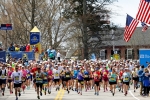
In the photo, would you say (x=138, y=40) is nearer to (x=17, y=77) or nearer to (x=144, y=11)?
(x=144, y=11)

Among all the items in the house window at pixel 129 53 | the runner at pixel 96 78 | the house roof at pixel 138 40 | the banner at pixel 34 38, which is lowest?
the runner at pixel 96 78

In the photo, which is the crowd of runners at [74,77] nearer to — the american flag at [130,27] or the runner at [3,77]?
the runner at [3,77]

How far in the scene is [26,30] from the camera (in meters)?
62.2

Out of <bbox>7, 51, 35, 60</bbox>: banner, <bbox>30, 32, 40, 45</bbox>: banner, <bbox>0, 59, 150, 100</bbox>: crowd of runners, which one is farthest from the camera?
<bbox>7, 51, 35, 60</bbox>: banner

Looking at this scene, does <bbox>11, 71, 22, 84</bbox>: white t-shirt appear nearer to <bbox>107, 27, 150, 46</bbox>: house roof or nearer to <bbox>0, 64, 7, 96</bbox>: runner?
<bbox>0, 64, 7, 96</bbox>: runner

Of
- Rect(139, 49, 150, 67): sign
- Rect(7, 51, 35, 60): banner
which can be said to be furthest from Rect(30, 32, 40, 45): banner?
Rect(139, 49, 150, 67): sign

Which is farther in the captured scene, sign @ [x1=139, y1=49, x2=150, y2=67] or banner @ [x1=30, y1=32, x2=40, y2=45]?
banner @ [x1=30, y1=32, x2=40, y2=45]

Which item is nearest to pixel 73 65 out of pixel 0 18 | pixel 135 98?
pixel 135 98

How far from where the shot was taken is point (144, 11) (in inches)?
1176

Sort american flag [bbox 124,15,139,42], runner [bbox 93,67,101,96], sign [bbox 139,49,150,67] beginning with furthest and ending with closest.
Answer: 1. sign [bbox 139,49,150,67]
2. american flag [bbox 124,15,139,42]
3. runner [bbox 93,67,101,96]

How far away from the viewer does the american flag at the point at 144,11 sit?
29609 mm

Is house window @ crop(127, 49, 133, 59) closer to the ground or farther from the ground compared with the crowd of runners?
farther from the ground

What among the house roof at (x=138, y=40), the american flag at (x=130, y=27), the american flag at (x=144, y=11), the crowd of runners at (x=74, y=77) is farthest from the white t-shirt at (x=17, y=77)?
the house roof at (x=138, y=40)

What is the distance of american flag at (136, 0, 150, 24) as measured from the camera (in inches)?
1166
